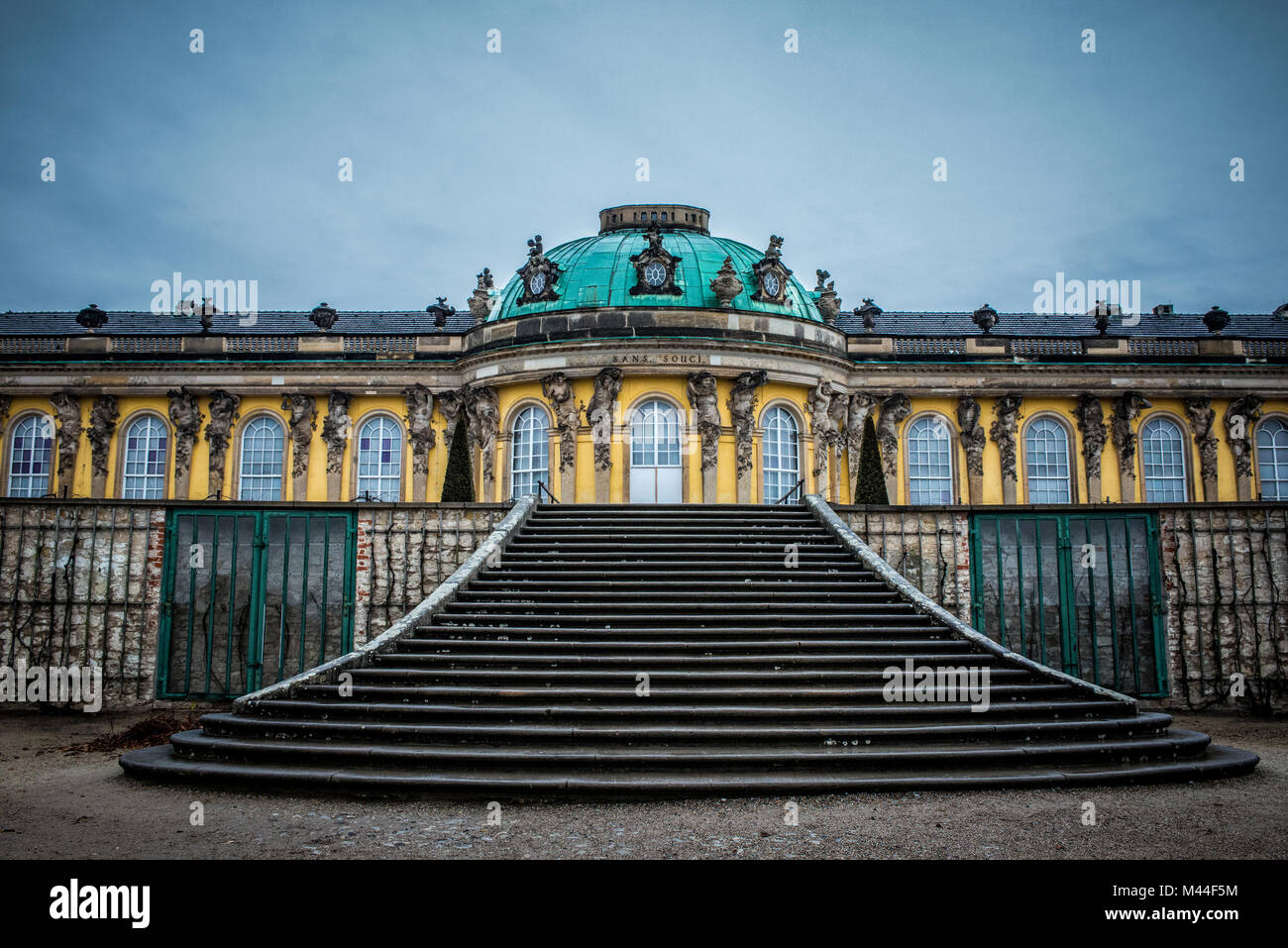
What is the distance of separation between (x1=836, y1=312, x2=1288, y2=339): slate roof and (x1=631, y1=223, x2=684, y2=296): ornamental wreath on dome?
8.13 m

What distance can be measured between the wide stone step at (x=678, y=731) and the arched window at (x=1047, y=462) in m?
21.3

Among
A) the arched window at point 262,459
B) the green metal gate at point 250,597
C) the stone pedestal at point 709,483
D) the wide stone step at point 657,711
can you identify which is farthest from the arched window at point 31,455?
the wide stone step at point 657,711

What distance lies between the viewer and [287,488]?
1208 inches

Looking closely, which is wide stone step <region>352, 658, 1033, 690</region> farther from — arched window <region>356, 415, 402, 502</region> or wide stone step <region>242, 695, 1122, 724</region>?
arched window <region>356, 415, 402, 502</region>

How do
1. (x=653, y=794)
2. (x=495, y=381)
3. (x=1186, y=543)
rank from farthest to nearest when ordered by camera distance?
(x=495, y=381), (x=1186, y=543), (x=653, y=794)

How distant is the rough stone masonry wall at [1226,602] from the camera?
15.9 meters

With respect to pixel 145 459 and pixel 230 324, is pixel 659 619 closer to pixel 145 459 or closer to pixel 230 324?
pixel 145 459

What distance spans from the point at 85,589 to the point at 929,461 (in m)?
23.9

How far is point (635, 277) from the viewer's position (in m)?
29.0

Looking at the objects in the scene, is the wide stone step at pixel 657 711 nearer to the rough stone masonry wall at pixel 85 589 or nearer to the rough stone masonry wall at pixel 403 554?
the rough stone masonry wall at pixel 403 554

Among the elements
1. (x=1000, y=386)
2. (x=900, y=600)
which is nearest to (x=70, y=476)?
(x=900, y=600)

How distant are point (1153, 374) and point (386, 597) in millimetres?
25480

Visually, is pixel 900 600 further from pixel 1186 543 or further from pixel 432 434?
pixel 432 434

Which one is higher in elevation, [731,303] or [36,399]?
[731,303]
